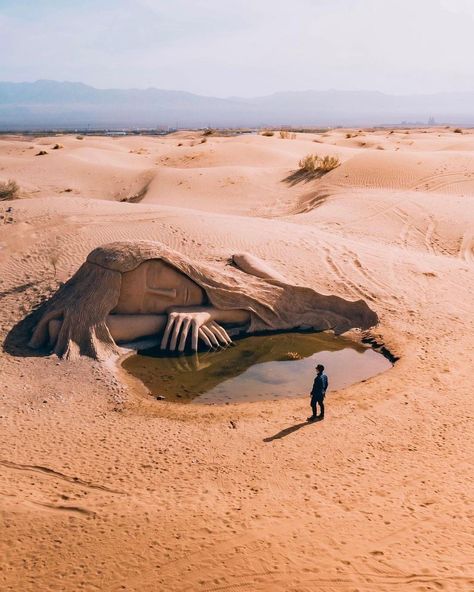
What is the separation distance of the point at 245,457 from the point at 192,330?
128 inches

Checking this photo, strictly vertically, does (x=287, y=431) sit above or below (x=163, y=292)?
below

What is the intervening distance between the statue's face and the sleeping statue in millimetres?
16

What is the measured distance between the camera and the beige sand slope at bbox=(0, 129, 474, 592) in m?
5.01

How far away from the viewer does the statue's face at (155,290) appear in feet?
30.9

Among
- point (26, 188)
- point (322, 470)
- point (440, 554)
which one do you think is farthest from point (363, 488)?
point (26, 188)

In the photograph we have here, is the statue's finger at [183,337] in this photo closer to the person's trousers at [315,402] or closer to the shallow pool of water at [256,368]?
the shallow pool of water at [256,368]

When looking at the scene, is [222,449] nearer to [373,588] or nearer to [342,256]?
[373,588]

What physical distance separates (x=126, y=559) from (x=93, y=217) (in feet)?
32.9

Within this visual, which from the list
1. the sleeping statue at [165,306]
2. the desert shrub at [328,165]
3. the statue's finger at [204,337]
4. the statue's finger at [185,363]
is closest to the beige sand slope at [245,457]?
the sleeping statue at [165,306]

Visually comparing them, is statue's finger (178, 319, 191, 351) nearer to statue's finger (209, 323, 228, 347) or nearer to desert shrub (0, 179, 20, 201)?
statue's finger (209, 323, 228, 347)

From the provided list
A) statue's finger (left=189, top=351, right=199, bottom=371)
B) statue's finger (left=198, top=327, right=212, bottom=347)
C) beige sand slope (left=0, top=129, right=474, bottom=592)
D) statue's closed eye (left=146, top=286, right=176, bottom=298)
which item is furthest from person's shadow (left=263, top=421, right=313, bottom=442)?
statue's closed eye (left=146, top=286, right=176, bottom=298)

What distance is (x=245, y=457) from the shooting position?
655 cm

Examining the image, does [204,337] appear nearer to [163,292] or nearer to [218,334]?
[218,334]

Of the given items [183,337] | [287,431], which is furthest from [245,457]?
[183,337]
